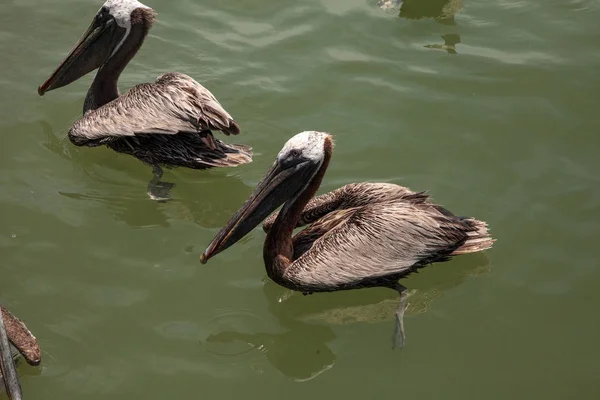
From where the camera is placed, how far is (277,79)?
295 inches

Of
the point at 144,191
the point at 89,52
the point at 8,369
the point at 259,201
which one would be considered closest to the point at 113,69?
the point at 89,52

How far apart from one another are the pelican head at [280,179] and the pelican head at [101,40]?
222cm

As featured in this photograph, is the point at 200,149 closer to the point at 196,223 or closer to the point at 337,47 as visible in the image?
the point at 196,223

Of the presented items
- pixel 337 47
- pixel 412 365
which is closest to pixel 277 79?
pixel 337 47

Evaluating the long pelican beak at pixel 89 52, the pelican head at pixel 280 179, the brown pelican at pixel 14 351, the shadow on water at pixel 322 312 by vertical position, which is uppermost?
the long pelican beak at pixel 89 52

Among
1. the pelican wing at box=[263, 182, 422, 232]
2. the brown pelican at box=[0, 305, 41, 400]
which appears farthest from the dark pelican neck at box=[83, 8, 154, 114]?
the brown pelican at box=[0, 305, 41, 400]

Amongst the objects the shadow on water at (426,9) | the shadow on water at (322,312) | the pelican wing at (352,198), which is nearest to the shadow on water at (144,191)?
the pelican wing at (352,198)

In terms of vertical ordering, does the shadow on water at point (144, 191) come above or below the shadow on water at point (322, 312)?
above

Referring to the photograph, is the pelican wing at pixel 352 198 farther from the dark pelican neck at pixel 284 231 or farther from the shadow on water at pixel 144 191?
the shadow on water at pixel 144 191

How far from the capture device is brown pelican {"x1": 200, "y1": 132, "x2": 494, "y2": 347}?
532cm

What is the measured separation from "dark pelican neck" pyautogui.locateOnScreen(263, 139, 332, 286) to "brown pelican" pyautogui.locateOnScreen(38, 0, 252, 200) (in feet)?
3.31

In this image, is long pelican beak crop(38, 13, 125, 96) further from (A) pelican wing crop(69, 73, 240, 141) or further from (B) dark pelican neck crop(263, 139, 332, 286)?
(B) dark pelican neck crop(263, 139, 332, 286)

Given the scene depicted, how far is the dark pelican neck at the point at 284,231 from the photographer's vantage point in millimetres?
5453

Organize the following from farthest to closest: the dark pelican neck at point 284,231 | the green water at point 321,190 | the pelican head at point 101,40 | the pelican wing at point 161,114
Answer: the pelican head at point 101,40
the pelican wing at point 161,114
the dark pelican neck at point 284,231
the green water at point 321,190
